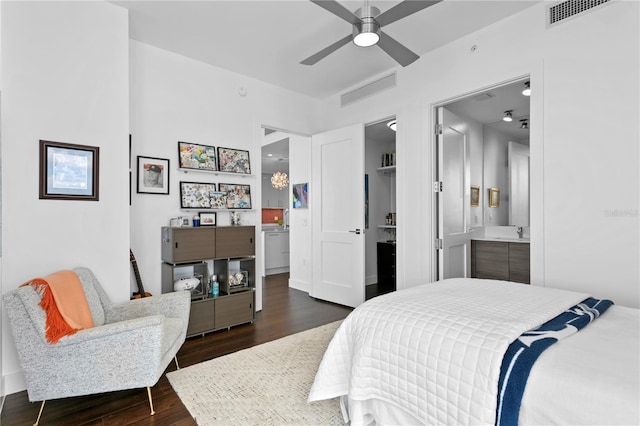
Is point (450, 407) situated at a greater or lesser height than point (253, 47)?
lesser

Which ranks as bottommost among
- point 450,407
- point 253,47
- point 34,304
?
point 450,407

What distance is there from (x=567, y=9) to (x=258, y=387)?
11.8 feet

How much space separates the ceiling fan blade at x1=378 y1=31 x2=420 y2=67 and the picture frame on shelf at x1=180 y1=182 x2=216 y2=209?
89.7 inches

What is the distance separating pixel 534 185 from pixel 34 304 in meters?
3.51

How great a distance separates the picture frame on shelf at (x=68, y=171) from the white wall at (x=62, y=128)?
40 millimetres

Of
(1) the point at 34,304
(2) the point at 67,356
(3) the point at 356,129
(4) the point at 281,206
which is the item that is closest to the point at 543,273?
Result: (3) the point at 356,129

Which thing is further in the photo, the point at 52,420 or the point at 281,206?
the point at 281,206

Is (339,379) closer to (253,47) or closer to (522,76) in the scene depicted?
(522,76)

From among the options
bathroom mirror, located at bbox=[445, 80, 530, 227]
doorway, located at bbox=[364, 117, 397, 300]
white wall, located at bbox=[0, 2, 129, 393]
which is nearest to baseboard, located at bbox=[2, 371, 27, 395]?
white wall, located at bbox=[0, 2, 129, 393]

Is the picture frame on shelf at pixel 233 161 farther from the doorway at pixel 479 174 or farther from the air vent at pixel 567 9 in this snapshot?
the air vent at pixel 567 9

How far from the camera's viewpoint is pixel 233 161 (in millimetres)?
3783

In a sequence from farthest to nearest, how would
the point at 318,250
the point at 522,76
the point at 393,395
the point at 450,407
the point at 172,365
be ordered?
1. the point at 318,250
2. the point at 522,76
3. the point at 172,365
4. the point at 393,395
5. the point at 450,407

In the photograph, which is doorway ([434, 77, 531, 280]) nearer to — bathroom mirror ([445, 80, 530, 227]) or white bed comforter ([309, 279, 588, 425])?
bathroom mirror ([445, 80, 530, 227])

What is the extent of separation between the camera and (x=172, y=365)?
2.54m
